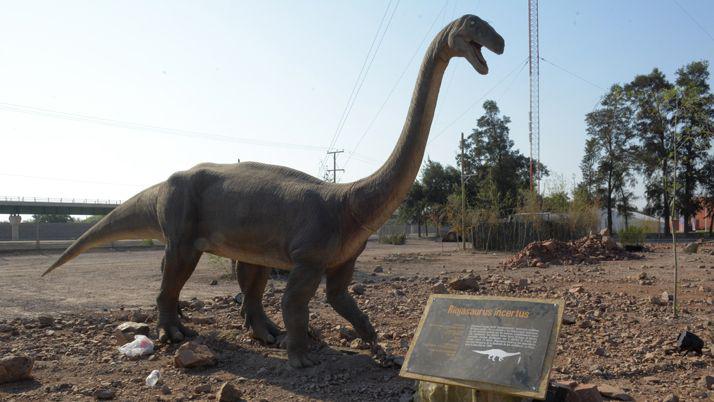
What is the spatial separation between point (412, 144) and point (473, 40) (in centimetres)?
84

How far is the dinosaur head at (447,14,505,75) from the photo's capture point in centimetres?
Answer: 388

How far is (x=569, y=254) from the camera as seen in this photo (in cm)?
1583

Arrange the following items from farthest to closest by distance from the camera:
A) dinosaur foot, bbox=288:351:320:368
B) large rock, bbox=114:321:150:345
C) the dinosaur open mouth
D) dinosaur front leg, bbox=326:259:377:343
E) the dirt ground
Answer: large rock, bbox=114:321:150:345 < dinosaur front leg, bbox=326:259:377:343 < dinosaur foot, bbox=288:351:320:368 < the dirt ground < the dinosaur open mouth

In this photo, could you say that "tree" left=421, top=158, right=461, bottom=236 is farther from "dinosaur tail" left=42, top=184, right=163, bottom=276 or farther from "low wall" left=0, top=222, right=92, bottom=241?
"dinosaur tail" left=42, top=184, right=163, bottom=276

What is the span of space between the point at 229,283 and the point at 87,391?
314 inches

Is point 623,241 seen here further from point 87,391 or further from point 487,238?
point 87,391

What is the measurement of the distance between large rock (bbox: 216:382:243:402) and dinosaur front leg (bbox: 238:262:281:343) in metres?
1.67

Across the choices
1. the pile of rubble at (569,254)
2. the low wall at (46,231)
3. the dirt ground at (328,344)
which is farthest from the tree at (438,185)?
the dirt ground at (328,344)

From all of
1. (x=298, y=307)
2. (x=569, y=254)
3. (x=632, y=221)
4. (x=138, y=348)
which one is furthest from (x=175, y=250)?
(x=632, y=221)

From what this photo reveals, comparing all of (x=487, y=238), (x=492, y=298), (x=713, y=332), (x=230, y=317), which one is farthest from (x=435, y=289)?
(x=487, y=238)

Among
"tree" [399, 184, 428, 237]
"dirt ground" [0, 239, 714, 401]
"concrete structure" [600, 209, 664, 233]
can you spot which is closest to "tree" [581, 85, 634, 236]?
"concrete structure" [600, 209, 664, 233]

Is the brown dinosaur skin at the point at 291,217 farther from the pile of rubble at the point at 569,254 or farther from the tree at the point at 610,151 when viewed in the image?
the tree at the point at 610,151

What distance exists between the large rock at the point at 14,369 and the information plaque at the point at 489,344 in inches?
118

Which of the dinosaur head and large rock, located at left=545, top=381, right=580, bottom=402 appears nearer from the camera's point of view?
large rock, located at left=545, top=381, right=580, bottom=402
